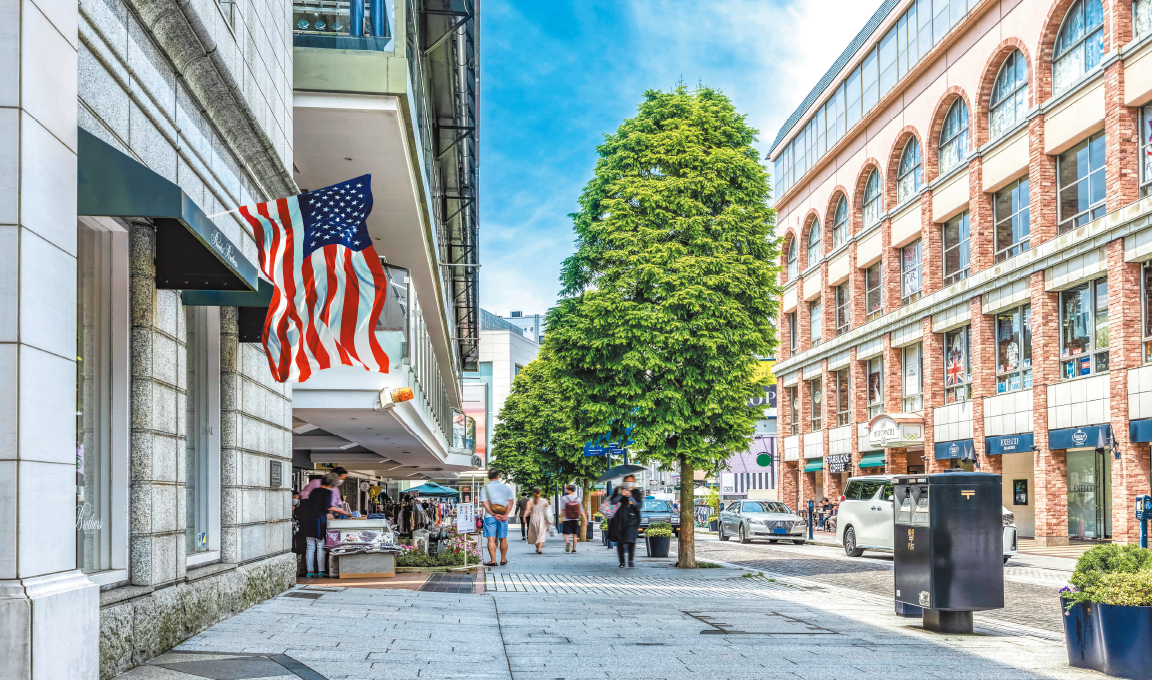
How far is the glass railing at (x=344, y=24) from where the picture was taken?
1410 cm

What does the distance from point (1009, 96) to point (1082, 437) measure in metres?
11.4

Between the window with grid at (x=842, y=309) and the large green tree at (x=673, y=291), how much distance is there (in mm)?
29759

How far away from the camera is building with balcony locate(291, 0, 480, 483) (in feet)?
46.3

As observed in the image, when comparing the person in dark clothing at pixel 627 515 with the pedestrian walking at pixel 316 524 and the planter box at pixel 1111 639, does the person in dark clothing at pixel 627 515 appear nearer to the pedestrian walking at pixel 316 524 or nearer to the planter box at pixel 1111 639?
the pedestrian walking at pixel 316 524

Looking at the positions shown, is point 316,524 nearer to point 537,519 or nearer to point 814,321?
point 537,519

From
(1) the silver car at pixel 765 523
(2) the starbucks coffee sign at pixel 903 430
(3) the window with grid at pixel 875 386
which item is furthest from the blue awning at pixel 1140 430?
(3) the window with grid at pixel 875 386

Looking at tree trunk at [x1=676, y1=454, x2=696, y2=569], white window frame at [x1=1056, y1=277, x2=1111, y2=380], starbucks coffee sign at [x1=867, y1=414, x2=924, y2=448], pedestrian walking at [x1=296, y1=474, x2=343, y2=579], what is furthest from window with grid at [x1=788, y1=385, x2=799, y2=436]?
pedestrian walking at [x1=296, y1=474, x2=343, y2=579]

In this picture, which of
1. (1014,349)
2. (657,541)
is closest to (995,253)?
(1014,349)

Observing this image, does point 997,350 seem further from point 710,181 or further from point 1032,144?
point 710,181

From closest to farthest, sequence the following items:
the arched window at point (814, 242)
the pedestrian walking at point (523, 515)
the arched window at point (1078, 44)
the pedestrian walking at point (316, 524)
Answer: the pedestrian walking at point (316, 524)
the arched window at point (1078, 44)
the pedestrian walking at point (523, 515)
the arched window at point (814, 242)

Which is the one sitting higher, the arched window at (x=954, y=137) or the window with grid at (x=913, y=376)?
the arched window at (x=954, y=137)

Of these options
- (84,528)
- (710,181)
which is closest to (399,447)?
(710,181)

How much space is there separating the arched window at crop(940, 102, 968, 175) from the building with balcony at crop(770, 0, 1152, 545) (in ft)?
0.34

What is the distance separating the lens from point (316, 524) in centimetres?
1695
